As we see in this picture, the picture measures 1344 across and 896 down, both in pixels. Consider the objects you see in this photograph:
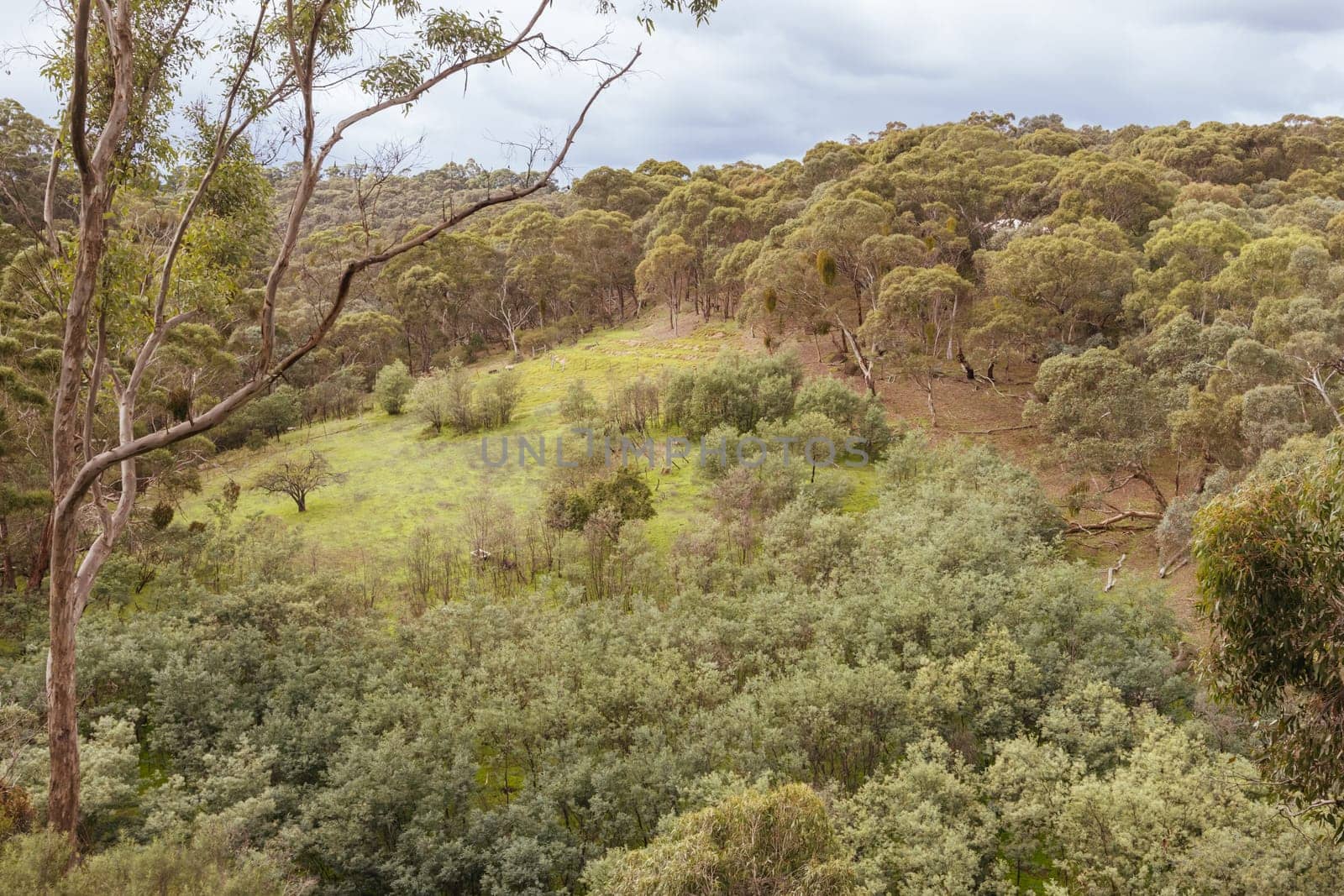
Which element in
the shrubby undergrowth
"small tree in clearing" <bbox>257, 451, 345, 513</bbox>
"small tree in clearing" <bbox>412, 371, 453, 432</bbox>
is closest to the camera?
the shrubby undergrowth

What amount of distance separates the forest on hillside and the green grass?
233 millimetres

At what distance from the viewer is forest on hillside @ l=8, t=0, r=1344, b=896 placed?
6.54 meters

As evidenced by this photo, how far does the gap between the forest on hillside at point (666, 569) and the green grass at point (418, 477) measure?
0.23m

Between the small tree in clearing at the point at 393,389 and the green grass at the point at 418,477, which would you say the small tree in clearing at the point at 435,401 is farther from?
the small tree in clearing at the point at 393,389

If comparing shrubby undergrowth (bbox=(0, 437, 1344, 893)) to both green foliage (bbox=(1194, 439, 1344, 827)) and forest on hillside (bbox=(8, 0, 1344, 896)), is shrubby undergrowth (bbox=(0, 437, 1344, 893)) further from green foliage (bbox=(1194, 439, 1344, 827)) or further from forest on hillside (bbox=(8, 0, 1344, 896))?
green foliage (bbox=(1194, 439, 1344, 827))

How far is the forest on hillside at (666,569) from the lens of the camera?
21.5ft

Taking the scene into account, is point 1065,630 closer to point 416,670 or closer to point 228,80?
point 416,670

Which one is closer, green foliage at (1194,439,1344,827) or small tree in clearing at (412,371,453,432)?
green foliage at (1194,439,1344,827)

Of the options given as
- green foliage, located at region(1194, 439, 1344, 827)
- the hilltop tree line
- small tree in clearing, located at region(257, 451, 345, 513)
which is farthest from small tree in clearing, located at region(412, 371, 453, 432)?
green foliage, located at region(1194, 439, 1344, 827)

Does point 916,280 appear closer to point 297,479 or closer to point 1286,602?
point 1286,602

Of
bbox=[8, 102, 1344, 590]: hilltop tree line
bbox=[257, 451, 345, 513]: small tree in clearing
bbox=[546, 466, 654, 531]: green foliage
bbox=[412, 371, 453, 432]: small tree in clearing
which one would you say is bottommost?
bbox=[546, 466, 654, 531]: green foliage

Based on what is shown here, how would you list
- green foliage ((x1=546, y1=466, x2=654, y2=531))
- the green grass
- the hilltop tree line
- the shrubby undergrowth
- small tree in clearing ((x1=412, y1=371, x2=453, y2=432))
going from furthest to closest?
small tree in clearing ((x1=412, y1=371, x2=453, y2=432)) < the green grass < green foliage ((x1=546, y1=466, x2=654, y2=531)) < the hilltop tree line < the shrubby undergrowth

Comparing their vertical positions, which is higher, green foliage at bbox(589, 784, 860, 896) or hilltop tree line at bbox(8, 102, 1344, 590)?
hilltop tree line at bbox(8, 102, 1344, 590)

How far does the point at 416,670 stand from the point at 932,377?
849 inches
